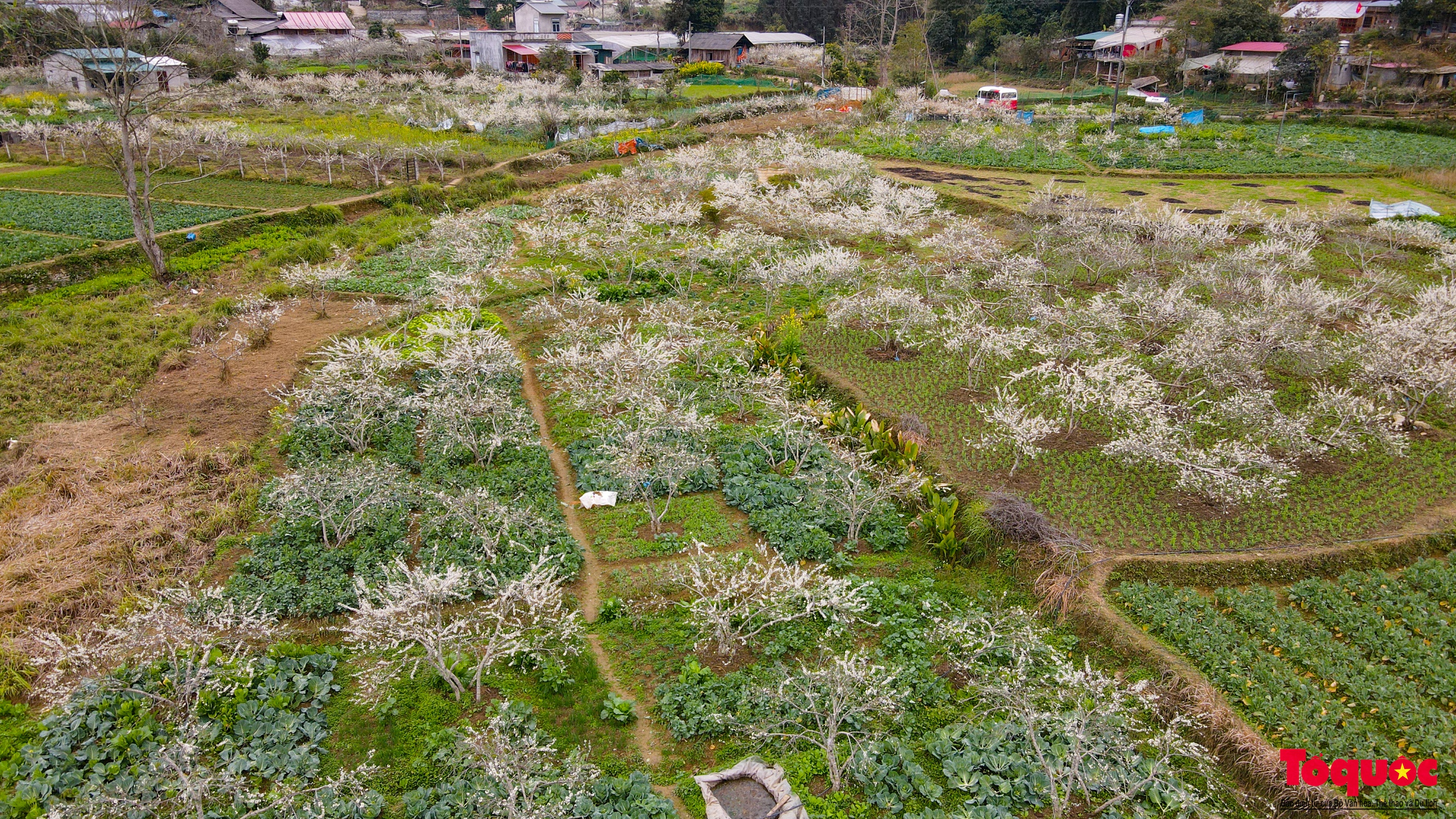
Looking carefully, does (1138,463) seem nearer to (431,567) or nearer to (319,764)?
(431,567)

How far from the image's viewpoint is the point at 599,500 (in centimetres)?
1702

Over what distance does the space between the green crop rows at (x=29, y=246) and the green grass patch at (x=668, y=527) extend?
2600 centimetres

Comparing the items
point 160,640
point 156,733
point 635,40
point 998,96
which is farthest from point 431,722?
point 635,40

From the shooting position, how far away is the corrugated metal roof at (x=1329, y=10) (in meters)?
63.4

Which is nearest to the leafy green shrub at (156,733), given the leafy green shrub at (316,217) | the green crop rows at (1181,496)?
the green crop rows at (1181,496)

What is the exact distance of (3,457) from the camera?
1766cm

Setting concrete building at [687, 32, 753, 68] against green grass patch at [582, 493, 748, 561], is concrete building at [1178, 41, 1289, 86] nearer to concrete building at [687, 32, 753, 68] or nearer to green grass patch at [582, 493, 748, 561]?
concrete building at [687, 32, 753, 68]

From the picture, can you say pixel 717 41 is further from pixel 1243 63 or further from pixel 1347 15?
pixel 1347 15

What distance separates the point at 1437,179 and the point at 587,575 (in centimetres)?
4499

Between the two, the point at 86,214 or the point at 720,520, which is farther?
the point at 86,214

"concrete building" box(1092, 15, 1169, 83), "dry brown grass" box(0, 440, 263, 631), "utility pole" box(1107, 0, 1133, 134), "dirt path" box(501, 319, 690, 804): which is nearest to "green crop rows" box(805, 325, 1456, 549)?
"dirt path" box(501, 319, 690, 804)

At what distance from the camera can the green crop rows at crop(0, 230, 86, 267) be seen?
27578 mm

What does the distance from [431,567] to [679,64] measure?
78.3 metres

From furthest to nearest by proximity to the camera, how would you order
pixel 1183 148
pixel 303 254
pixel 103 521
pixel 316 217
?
pixel 1183 148 < pixel 316 217 < pixel 303 254 < pixel 103 521
